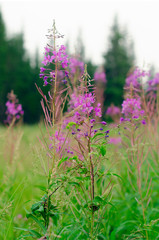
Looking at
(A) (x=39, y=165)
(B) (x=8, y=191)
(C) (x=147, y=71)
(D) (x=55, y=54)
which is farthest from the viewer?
(C) (x=147, y=71)

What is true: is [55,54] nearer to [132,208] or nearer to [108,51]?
[132,208]

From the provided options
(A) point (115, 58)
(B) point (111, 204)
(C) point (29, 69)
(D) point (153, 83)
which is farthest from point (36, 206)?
(C) point (29, 69)

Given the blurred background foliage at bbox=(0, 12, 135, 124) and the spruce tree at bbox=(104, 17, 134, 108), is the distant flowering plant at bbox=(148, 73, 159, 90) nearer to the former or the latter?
the blurred background foliage at bbox=(0, 12, 135, 124)

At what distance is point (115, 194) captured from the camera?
11.8 ft

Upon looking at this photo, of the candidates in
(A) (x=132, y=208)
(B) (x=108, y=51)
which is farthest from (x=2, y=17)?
(A) (x=132, y=208)

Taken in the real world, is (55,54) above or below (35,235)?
above

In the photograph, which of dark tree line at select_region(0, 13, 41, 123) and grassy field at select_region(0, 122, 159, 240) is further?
dark tree line at select_region(0, 13, 41, 123)

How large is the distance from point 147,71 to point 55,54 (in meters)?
1.76

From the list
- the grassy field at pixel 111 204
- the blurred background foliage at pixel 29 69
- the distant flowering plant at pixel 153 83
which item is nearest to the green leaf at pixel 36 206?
the grassy field at pixel 111 204

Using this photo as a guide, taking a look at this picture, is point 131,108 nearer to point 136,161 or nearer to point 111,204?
point 136,161

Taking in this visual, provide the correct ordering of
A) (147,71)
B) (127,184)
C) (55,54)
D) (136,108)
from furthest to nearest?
(127,184), (147,71), (136,108), (55,54)

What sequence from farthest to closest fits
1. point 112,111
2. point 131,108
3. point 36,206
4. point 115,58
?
point 115,58, point 112,111, point 131,108, point 36,206

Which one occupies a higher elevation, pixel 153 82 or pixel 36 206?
pixel 153 82

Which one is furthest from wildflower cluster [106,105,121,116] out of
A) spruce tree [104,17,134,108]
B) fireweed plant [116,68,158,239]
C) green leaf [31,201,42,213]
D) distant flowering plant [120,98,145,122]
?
spruce tree [104,17,134,108]
